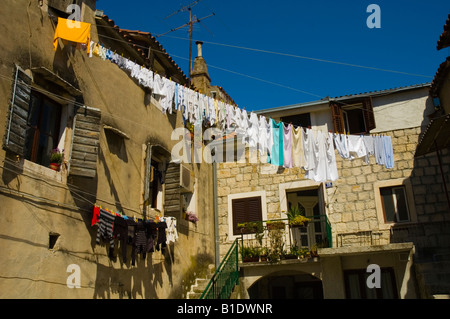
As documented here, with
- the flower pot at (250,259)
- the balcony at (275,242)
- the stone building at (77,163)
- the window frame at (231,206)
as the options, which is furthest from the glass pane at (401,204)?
the stone building at (77,163)

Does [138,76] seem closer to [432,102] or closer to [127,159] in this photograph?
[127,159]

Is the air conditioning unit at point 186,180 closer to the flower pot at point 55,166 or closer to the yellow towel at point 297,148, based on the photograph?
the yellow towel at point 297,148

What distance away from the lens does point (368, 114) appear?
14898 mm

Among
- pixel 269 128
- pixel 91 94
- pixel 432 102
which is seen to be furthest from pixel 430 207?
pixel 91 94

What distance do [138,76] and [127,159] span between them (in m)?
2.09

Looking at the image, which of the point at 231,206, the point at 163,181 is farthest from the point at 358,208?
the point at 163,181

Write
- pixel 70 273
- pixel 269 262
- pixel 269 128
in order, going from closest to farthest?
pixel 70 273 < pixel 269 128 < pixel 269 262

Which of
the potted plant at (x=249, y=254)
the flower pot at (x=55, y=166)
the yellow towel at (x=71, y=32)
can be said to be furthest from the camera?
the potted plant at (x=249, y=254)

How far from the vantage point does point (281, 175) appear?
15094mm

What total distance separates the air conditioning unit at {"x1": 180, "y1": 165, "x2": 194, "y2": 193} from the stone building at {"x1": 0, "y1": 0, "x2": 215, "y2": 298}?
63mm

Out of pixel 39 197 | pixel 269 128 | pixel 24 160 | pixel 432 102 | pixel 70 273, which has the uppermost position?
pixel 432 102

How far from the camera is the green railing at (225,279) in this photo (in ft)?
36.7

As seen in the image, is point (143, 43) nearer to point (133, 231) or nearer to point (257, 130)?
point (257, 130)

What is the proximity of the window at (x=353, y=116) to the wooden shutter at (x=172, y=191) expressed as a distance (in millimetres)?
5948
